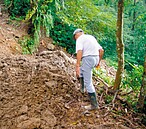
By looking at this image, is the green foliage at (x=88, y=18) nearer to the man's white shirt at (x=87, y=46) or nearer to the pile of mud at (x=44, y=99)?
the pile of mud at (x=44, y=99)

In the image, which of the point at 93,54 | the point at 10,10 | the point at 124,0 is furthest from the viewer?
the point at 10,10

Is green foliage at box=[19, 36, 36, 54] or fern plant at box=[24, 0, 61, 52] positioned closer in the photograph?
green foliage at box=[19, 36, 36, 54]

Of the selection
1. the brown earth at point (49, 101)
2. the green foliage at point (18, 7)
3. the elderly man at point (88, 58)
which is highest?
the green foliage at point (18, 7)

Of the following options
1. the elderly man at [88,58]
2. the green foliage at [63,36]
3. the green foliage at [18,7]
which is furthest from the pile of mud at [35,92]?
the green foliage at [63,36]

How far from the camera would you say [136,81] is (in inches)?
192

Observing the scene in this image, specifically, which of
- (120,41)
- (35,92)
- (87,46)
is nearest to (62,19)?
(120,41)

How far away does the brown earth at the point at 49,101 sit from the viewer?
3.79m

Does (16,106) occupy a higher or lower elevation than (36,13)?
lower

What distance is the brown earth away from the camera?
3.79 meters

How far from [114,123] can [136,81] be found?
136 centimetres

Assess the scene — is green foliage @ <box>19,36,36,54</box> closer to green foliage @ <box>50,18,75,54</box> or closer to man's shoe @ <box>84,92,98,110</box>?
green foliage @ <box>50,18,75,54</box>

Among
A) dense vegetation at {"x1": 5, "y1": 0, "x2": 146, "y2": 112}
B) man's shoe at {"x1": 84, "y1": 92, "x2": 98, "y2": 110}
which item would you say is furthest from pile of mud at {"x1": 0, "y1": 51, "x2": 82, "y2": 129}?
dense vegetation at {"x1": 5, "y1": 0, "x2": 146, "y2": 112}

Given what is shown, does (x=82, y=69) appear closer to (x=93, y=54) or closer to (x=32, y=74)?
(x=93, y=54)

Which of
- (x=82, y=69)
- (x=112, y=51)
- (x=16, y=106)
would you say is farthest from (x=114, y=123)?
(x=112, y=51)
